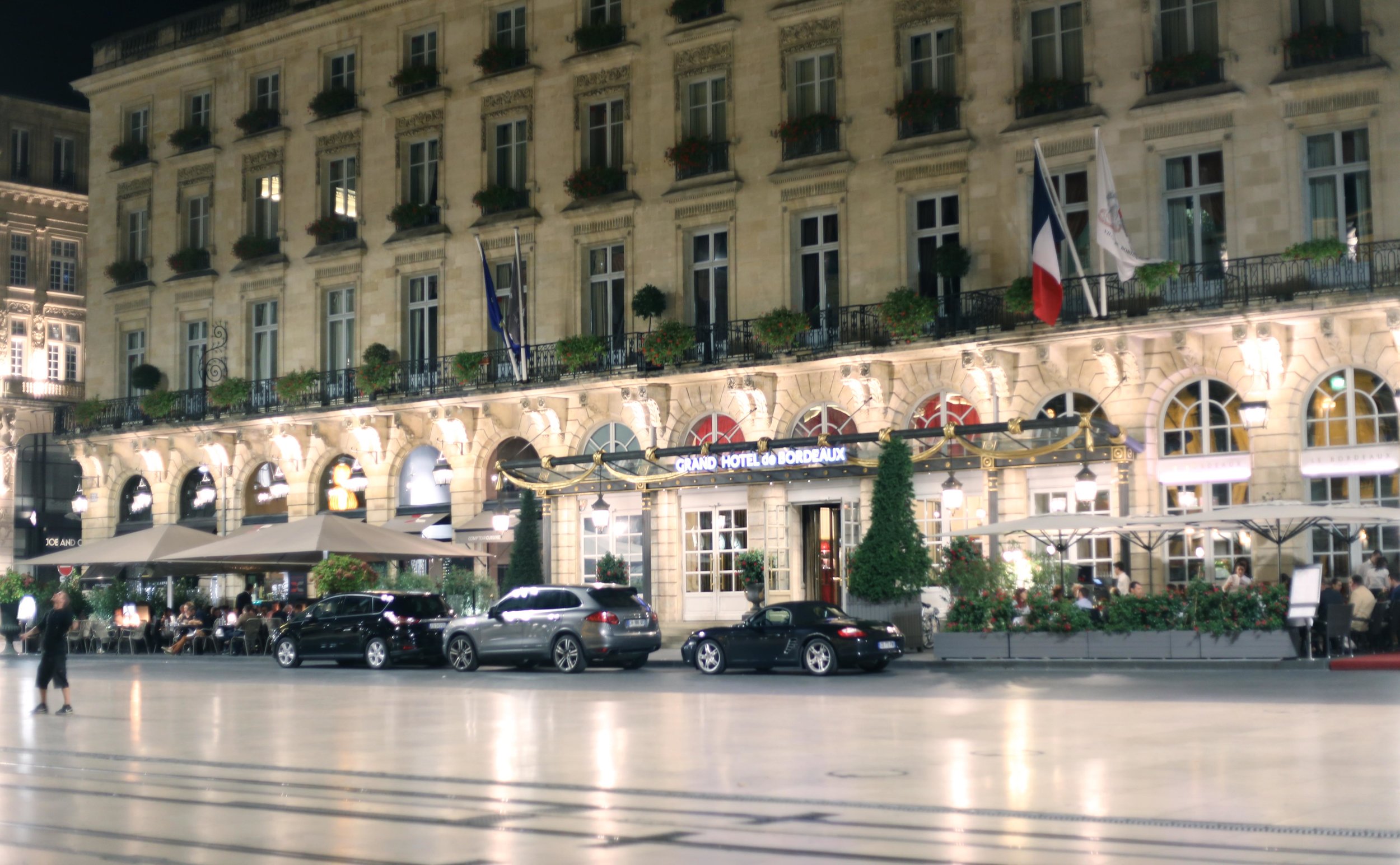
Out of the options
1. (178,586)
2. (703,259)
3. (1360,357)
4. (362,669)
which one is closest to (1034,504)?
(1360,357)

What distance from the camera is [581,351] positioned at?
122ft

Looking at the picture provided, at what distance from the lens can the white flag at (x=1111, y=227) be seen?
94.9 feet

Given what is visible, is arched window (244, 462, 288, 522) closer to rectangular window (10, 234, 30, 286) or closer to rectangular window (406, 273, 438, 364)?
rectangular window (406, 273, 438, 364)

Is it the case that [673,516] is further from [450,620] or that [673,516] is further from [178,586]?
[178,586]

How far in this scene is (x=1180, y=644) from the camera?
2478cm

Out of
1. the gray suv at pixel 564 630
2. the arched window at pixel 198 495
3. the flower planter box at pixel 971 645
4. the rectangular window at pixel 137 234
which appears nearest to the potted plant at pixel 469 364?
the arched window at pixel 198 495

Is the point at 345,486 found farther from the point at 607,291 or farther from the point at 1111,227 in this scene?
the point at 1111,227

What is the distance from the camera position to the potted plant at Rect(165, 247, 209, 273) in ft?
153

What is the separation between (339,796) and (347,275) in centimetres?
3298

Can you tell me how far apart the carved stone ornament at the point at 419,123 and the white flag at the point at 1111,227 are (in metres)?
19.0

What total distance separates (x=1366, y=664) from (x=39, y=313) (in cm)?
5373

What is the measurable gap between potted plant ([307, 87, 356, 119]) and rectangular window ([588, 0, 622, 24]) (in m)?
7.93

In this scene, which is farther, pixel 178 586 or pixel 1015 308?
pixel 178 586

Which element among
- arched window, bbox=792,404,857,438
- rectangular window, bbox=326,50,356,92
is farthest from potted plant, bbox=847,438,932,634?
rectangular window, bbox=326,50,356,92
